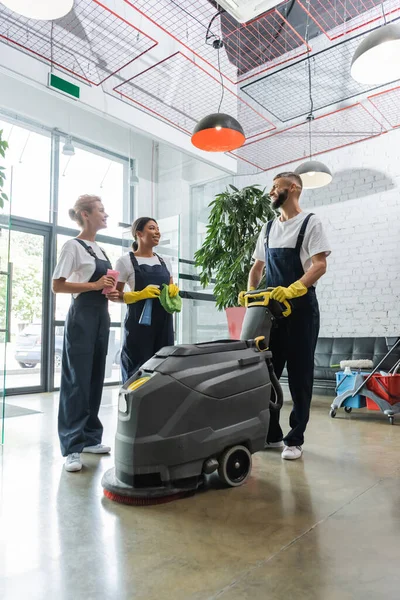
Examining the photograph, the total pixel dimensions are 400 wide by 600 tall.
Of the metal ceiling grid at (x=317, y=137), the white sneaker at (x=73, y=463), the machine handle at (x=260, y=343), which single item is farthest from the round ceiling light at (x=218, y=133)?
the white sneaker at (x=73, y=463)

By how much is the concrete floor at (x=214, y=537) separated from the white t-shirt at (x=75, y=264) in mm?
964

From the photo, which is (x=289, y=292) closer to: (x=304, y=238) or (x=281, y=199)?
(x=304, y=238)

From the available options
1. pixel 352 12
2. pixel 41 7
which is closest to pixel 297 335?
pixel 41 7

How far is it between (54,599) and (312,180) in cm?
450

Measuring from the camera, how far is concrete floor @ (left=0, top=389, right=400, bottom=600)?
1097 mm

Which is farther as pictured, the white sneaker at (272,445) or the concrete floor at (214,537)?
the white sneaker at (272,445)

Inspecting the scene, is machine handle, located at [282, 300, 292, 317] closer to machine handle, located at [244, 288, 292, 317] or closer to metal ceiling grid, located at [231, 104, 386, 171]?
machine handle, located at [244, 288, 292, 317]

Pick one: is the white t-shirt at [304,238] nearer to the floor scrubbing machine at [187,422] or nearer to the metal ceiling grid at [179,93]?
the floor scrubbing machine at [187,422]

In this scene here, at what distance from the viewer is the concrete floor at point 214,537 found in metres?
1.10

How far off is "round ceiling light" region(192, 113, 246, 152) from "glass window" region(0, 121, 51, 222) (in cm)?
284

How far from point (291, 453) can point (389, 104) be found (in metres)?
4.22

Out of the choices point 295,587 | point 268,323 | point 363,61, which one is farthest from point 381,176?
point 295,587

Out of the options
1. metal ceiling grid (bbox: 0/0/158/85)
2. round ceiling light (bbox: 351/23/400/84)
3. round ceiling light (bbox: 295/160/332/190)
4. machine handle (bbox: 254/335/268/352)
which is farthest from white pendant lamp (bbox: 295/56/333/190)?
machine handle (bbox: 254/335/268/352)

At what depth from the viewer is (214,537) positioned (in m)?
1.38
